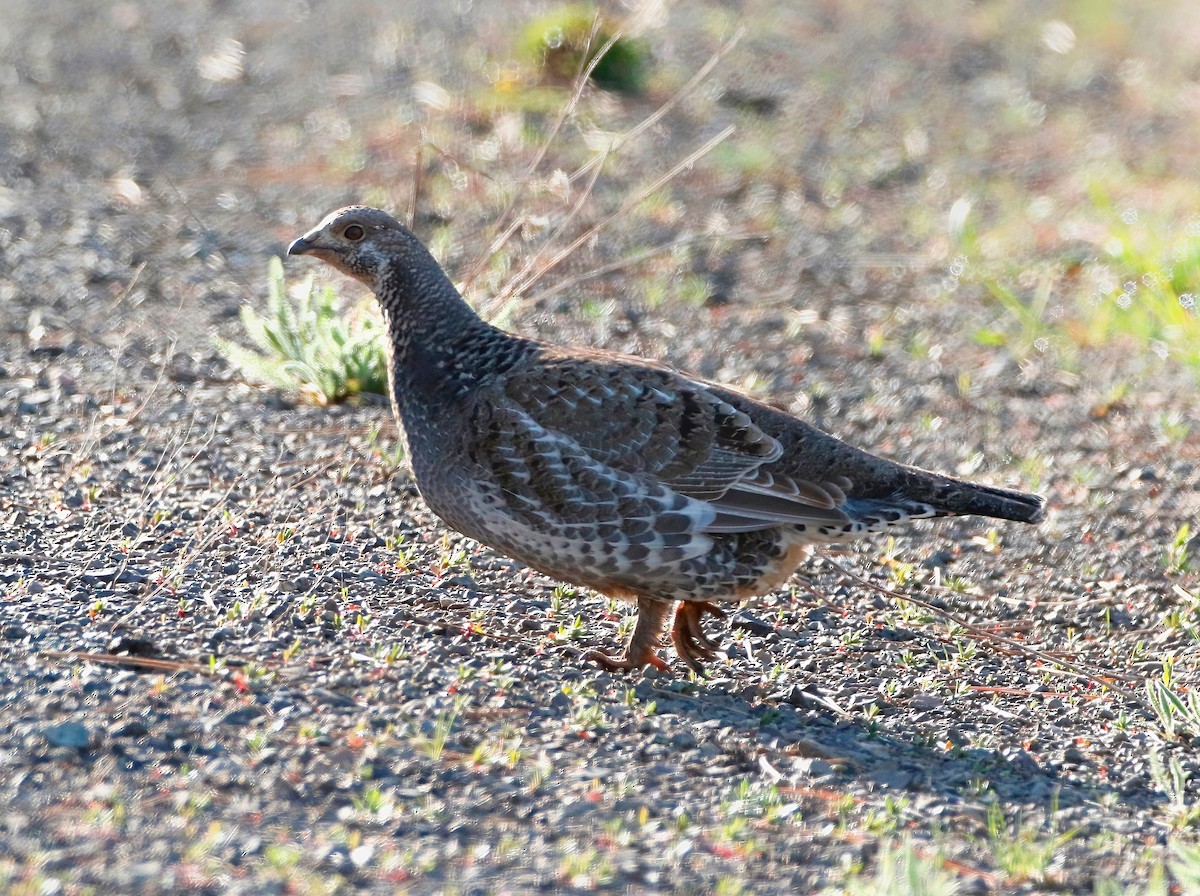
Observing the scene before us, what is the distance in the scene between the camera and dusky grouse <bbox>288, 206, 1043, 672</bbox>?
210 inches

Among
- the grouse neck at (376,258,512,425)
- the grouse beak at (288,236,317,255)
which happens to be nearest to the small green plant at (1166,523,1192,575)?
the grouse neck at (376,258,512,425)

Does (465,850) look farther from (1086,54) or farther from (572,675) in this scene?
(1086,54)

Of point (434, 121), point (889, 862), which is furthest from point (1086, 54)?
point (889, 862)

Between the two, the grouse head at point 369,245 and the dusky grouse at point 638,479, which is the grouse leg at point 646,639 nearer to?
the dusky grouse at point 638,479

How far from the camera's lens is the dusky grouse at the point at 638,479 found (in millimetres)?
5336

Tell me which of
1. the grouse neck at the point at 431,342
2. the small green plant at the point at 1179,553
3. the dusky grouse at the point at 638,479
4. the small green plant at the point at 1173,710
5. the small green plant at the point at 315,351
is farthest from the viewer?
the small green plant at the point at 315,351

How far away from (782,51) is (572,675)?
10.1 m

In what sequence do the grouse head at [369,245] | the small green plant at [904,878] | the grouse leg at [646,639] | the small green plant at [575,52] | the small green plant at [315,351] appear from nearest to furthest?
the small green plant at [904,878]
the grouse leg at [646,639]
the grouse head at [369,245]
the small green plant at [315,351]
the small green plant at [575,52]

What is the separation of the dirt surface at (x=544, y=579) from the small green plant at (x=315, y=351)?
15cm

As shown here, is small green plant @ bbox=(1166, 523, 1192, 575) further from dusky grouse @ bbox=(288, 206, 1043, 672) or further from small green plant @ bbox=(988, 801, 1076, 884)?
small green plant @ bbox=(988, 801, 1076, 884)

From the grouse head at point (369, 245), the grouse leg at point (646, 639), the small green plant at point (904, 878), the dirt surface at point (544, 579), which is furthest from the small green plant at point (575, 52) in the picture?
the small green plant at point (904, 878)

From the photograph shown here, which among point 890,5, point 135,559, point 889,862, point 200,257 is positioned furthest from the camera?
point 890,5

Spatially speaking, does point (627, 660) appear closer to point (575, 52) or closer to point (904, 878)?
point (904, 878)

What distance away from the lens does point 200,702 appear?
4531mm
